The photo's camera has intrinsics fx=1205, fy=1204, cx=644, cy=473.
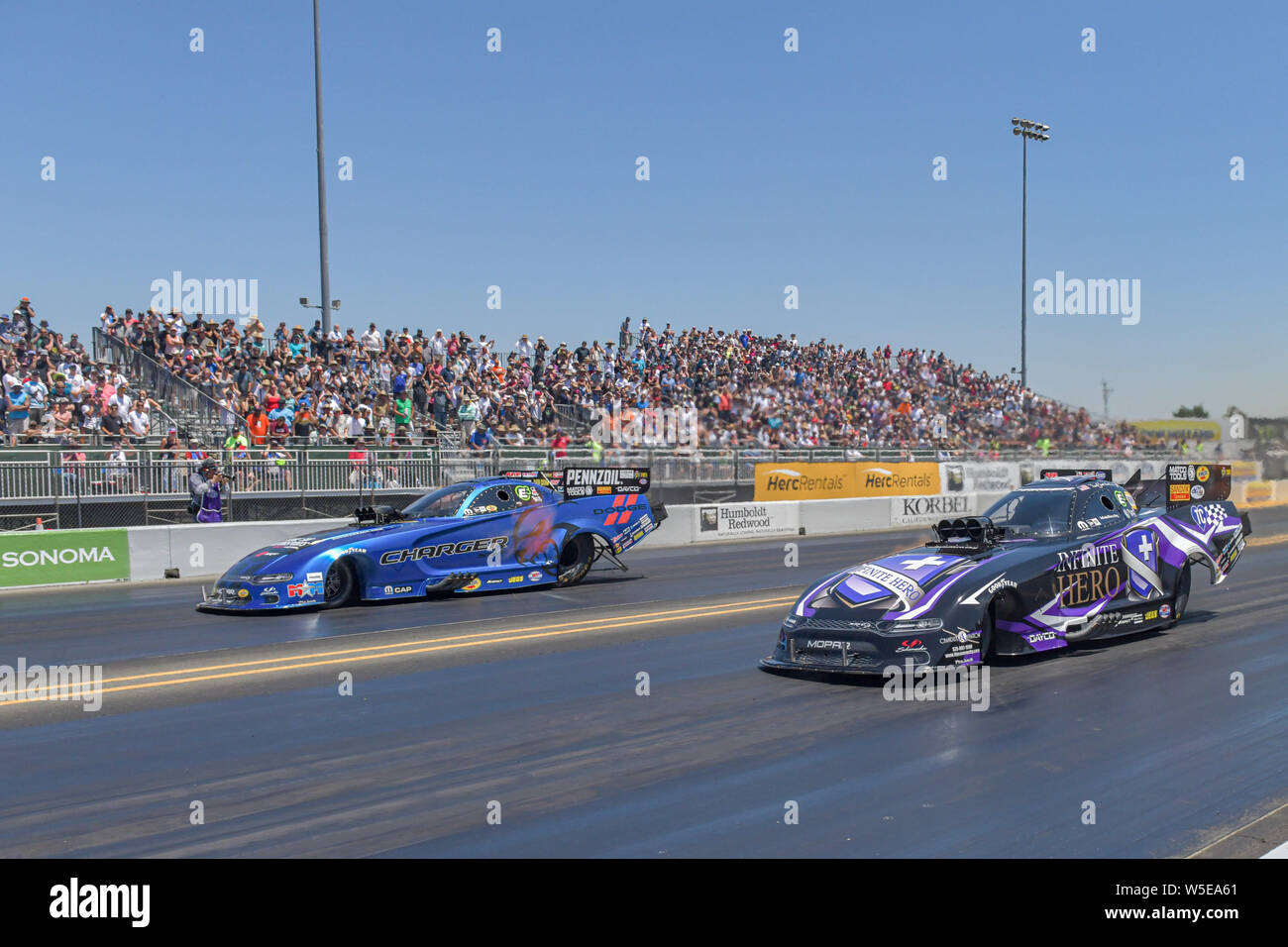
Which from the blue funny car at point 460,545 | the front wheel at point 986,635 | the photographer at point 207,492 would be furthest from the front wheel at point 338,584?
the front wheel at point 986,635

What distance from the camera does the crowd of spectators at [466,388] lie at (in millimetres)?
23203

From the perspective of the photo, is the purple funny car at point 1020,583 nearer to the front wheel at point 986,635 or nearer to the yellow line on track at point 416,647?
the front wheel at point 986,635

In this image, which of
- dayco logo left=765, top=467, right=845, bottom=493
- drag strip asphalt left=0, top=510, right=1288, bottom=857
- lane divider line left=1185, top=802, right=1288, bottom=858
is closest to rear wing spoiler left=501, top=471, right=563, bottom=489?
drag strip asphalt left=0, top=510, right=1288, bottom=857

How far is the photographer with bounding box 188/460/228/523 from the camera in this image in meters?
21.2

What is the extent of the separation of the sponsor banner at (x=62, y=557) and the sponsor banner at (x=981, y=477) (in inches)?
1008

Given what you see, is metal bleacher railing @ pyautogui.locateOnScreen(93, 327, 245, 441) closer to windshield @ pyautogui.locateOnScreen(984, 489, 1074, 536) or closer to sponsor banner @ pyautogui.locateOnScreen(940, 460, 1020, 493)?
windshield @ pyautogui.locateOnScreen(984, 489, 1074, 536)

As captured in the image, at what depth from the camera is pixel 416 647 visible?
37.8ft

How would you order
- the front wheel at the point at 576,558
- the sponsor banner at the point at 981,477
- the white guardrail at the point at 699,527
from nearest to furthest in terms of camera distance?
the front wheel at the point at 576,558, the white guardrail at the point at 699,527, the sponsor banner at the point at 981,477

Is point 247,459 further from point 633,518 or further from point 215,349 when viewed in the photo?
point 633,518

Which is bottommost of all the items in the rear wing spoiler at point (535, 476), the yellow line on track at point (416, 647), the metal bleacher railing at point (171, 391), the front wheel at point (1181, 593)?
the yellow line on track at point (416, 647)
